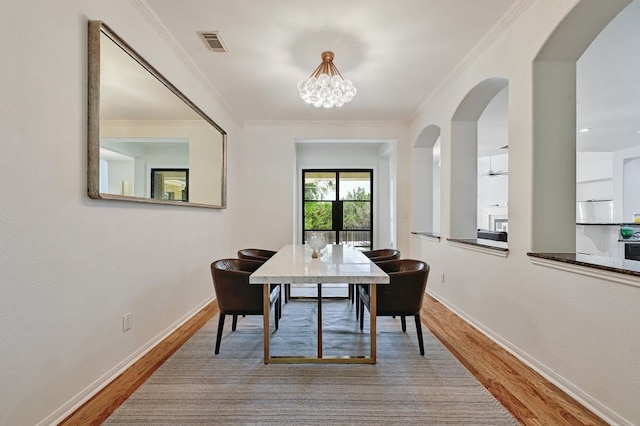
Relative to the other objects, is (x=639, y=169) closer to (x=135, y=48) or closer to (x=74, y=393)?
(x=135, y=48)

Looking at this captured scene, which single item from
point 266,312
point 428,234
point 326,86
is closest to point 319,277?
point 266,312

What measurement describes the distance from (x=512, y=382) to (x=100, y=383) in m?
2.50

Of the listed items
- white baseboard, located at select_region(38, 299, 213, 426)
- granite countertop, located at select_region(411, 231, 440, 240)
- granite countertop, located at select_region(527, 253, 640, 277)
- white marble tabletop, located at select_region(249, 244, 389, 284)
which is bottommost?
white baseboard, located at select_region(38, 299, 213, 426)

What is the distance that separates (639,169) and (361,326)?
7803 mm

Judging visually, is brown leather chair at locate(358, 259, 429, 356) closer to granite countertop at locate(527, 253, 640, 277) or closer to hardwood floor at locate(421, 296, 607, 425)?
hardwood floor at locate(421, 296, 607, 425)

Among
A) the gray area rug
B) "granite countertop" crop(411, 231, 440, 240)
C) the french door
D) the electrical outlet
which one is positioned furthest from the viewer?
the french door

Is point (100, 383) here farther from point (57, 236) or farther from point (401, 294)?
point (401, 294)

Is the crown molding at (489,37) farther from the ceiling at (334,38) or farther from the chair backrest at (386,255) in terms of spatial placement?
the chair backrest at (386,255)

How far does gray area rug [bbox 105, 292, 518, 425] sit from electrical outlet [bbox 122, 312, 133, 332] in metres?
0.36

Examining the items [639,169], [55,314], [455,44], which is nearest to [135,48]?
[55,314]

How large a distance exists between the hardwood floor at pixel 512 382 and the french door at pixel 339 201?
4.23m

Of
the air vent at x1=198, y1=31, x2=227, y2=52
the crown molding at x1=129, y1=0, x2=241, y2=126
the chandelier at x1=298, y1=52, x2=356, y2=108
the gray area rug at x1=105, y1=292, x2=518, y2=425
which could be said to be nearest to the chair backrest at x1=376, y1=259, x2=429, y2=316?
the gray area rug at x1=105, y1=292, x2=518, y2=425

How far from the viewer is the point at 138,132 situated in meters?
2.24

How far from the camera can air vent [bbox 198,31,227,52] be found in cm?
257
